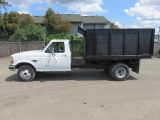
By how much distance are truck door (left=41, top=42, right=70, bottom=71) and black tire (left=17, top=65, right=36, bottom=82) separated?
0.60 metres

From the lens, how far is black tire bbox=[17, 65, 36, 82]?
9.80 meters

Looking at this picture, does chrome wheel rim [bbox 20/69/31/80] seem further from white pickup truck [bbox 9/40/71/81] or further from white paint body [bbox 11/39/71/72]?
white paint body [bbox 11/39/71/72]

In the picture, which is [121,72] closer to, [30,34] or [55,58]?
[55,58]

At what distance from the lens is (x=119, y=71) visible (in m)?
10.1

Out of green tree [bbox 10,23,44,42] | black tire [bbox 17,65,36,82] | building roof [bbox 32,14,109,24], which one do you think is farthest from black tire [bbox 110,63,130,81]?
building roof [bbox 32,14,109,24]
